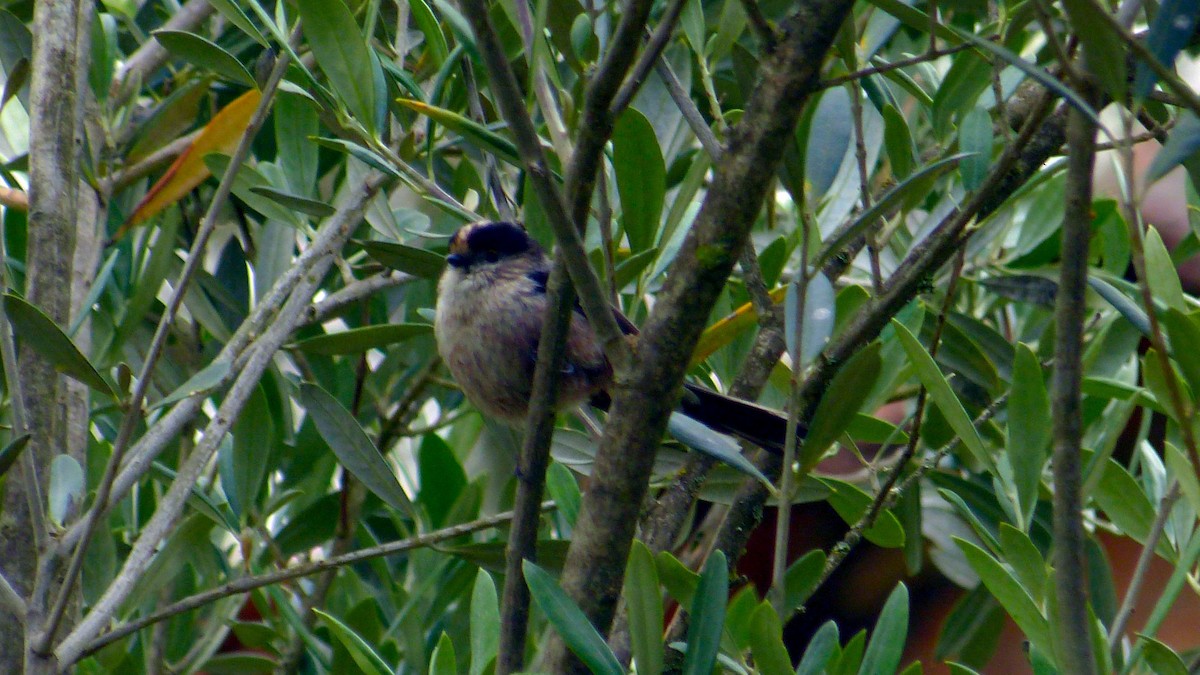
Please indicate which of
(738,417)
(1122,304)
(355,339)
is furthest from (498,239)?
(1122,304)

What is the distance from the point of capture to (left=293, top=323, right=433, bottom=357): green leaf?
216cm

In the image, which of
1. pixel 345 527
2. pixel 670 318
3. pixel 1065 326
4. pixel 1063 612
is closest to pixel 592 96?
pixel 670 318

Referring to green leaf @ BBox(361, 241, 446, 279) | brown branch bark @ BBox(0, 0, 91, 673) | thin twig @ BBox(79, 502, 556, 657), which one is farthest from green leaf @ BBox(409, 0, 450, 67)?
thin twig @ BBox(79, 502, 556, 657)

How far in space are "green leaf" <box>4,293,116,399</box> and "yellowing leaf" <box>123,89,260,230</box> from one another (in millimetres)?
723

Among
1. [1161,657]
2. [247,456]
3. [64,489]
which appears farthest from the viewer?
[247,456]

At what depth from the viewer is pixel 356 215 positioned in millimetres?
2252

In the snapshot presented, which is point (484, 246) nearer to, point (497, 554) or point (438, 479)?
point (438, 479)

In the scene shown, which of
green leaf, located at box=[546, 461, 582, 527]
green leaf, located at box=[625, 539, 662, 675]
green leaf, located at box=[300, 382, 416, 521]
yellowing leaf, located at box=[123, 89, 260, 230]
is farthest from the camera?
yellowing leaf, located at box=[123, 89, 260, 230]

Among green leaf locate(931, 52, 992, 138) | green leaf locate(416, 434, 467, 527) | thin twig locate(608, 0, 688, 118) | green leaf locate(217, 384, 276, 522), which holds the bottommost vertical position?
green leaf locate(416, 434, 467, 527)

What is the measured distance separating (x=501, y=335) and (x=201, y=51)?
3.06ft

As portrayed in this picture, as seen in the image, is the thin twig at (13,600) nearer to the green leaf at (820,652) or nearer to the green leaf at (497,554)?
the green leaf at (497,554)

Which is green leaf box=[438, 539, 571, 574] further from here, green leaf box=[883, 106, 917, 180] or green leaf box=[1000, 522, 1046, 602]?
green leaf box=[883, 106, 917, 180]

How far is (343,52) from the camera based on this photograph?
202 cm

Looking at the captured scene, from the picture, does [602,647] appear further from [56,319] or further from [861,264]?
[861,264]
